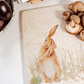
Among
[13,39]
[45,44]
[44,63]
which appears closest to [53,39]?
[45,44]

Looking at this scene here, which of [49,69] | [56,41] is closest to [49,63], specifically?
[49,69]

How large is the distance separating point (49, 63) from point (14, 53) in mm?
253

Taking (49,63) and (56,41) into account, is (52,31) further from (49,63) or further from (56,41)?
(49,63)

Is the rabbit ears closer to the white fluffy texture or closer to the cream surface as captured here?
the cream surface

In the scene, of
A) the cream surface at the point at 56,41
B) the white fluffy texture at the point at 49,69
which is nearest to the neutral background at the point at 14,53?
the cream surface at the point at 56,41

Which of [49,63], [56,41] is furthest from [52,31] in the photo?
[49,63]

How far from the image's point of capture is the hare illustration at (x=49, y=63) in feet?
2.15

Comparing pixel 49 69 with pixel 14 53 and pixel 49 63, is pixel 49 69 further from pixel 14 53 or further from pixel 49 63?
pixel 14 53

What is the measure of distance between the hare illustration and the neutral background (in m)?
0.14

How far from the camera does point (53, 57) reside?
694 millimetres

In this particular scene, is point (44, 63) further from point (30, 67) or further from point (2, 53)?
point (2, 53)

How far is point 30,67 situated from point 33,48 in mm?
126

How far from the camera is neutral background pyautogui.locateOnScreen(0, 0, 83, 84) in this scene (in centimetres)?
70

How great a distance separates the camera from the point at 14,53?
75 cm
